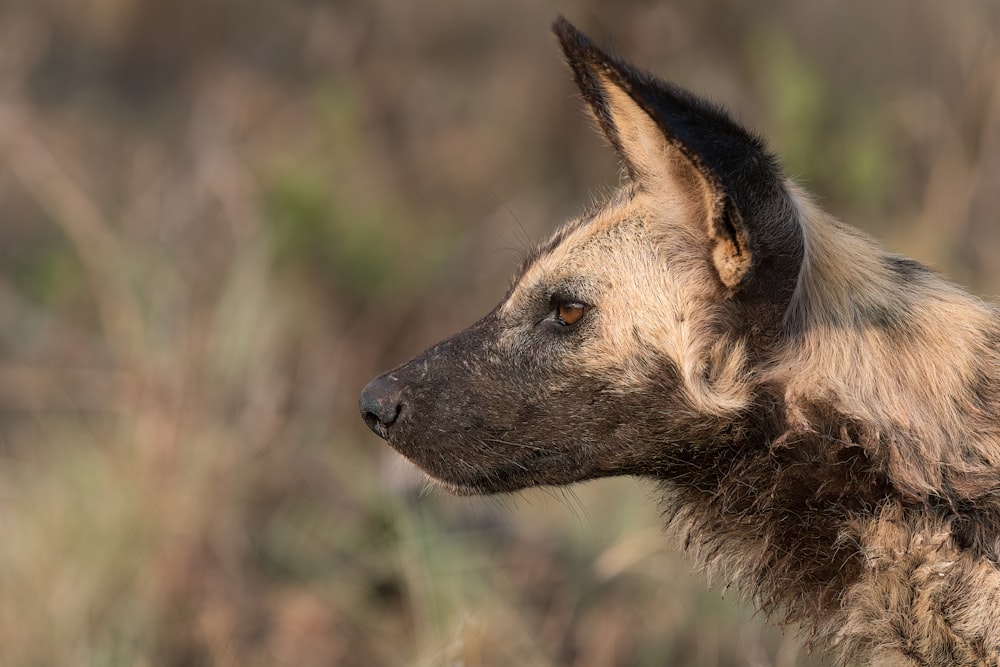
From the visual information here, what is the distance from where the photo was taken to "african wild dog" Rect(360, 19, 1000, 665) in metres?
2.58

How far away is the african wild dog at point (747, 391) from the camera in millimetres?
2578

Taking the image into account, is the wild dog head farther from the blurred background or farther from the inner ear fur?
the blurred background

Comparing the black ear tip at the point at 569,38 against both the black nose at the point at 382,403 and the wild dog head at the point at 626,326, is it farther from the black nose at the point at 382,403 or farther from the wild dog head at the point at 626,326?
the black nose at the point at 382,403

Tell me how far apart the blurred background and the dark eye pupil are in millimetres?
939

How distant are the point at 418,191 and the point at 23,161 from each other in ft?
14.2

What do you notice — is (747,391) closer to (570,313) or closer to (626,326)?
(626,326)

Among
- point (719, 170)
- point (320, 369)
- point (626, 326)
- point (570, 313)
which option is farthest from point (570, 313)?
point (320, 369)

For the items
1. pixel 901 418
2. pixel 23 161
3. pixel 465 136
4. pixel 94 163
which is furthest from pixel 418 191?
pixel 901 418

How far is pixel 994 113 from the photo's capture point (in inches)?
215

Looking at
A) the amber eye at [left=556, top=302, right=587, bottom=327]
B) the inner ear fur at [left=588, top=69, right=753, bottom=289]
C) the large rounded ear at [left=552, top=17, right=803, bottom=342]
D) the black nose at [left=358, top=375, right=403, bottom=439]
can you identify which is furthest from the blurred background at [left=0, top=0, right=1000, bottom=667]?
the large rounded ear at [left=552, top=17, right=803, bottom=342]

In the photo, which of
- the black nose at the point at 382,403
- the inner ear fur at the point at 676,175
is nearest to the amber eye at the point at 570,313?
the inner ear fur at the point at 676,175

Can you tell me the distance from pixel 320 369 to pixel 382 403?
2934mm

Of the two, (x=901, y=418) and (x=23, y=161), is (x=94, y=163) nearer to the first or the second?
(x=23, y=161)

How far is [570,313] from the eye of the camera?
118 inches
